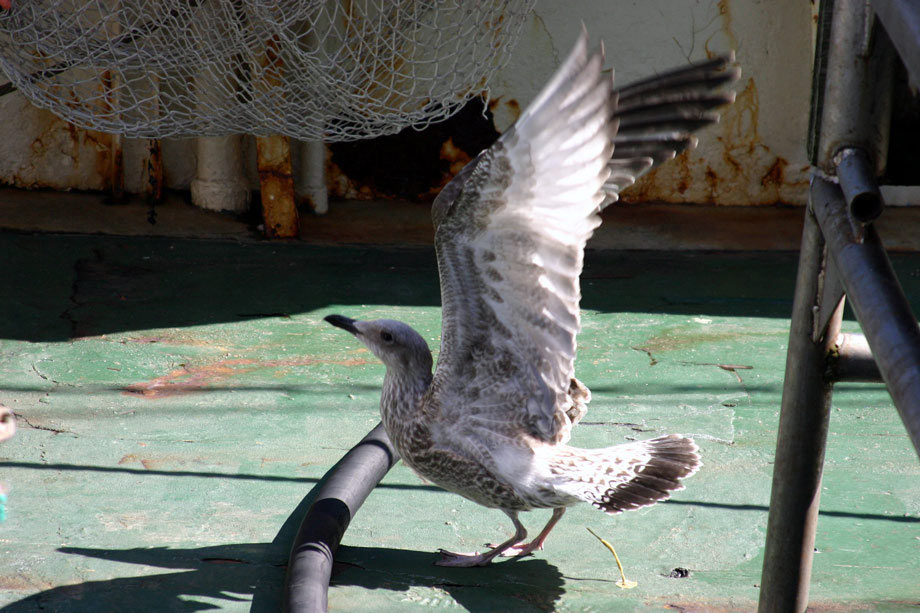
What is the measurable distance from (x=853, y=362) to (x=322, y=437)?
6.85ft

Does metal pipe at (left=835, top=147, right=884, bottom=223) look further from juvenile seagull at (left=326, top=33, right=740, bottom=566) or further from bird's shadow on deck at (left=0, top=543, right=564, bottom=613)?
bird's shadow on deck at (left=0, top=543, right=564, bottom=613)

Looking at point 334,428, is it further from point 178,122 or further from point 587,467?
point 178,122

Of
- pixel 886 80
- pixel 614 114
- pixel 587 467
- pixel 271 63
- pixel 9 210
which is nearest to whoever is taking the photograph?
pixel 886 80

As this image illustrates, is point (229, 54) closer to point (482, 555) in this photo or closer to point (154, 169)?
point (154, 169)

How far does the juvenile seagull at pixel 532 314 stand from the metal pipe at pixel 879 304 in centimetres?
73

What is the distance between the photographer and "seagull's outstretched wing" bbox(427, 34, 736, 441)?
2.24 meters

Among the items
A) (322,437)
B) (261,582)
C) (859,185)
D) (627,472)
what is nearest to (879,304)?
(859,185)

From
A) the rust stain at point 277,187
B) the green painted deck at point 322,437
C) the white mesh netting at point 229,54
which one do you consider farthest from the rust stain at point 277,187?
the white mesh netting at point 229,54

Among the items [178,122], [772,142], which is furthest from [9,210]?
[772,142]

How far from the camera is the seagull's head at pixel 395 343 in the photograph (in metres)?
2.68

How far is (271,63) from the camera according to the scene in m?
5.27

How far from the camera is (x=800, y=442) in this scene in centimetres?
183

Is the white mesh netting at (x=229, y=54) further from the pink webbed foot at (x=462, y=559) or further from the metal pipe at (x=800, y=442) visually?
the metal pipe at (x=800, y=442)

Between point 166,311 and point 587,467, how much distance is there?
8.73ft
